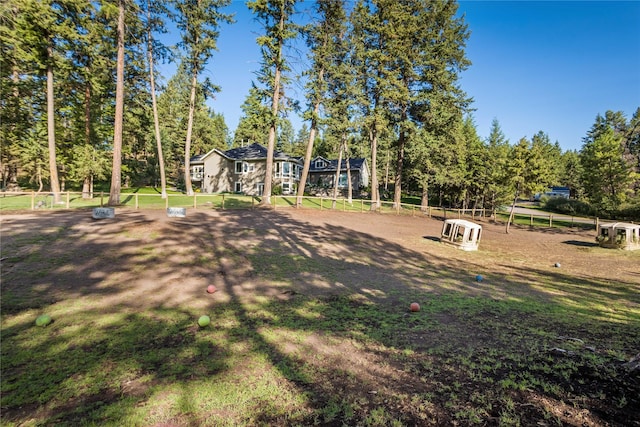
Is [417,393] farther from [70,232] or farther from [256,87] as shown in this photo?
[256,87]

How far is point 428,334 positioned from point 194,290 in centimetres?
540

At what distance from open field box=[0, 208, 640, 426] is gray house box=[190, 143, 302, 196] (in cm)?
3057

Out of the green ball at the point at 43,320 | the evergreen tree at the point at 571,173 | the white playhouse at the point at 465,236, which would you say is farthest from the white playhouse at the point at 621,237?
the evergreen tree at the point at 571,173

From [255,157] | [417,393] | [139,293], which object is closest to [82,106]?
[255,157]

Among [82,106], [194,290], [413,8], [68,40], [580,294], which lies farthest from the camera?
[413,8]

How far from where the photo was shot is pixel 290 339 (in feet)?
16.5

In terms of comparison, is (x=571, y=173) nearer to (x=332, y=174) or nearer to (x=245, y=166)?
(x=332, y=174)

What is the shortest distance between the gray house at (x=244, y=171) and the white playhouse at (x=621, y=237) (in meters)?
32.6

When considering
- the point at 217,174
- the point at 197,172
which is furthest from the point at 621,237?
the point at 197,172

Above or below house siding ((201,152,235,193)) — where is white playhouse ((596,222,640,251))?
below

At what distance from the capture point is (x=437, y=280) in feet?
30.9

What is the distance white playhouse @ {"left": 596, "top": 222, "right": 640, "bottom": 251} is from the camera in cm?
1660

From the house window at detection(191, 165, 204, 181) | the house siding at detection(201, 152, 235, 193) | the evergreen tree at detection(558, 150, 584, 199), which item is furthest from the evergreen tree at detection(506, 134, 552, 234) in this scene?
the evergreen tree at detection(558, 150, 584, 199)

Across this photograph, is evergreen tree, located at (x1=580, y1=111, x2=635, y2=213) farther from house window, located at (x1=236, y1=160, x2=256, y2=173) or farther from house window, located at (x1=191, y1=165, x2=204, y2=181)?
house window, located at (x1=191, y1=165, x2=204, y2=181)
